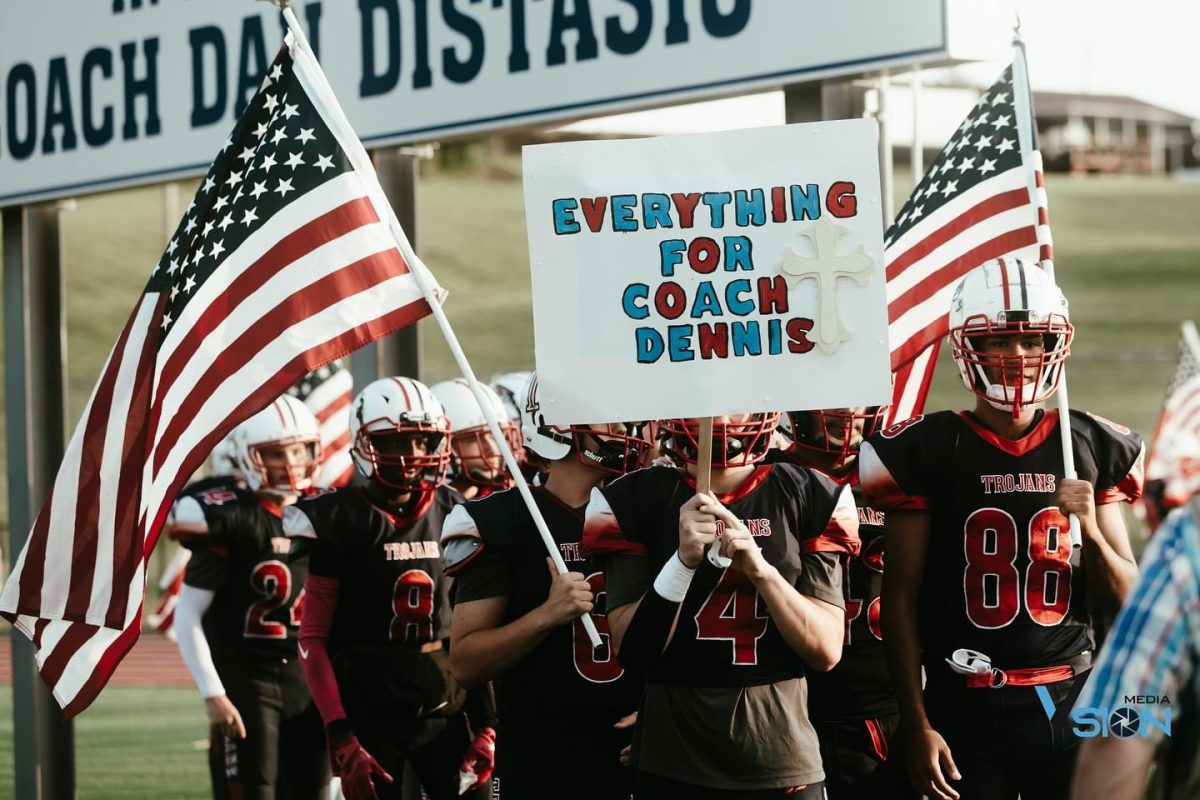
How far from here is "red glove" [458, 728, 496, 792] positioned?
20.4ft

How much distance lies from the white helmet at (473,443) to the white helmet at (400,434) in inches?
36.4

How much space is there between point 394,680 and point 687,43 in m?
2.55

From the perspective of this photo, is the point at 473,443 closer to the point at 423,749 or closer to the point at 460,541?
the point at 423,749

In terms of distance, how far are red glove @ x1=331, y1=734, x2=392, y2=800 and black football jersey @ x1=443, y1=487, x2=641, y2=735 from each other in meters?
1.03

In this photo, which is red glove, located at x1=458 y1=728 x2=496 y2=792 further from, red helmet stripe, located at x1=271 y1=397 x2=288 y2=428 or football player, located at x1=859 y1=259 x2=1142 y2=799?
red helmet stripe, located at x1=271 y1=397 x2=288 y2=428

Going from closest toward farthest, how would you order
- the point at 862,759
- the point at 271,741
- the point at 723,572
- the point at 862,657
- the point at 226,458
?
the point at 723,572 → the point at 862,759 → the point at 862,657 → the point at 271,741 → the point at 226,458

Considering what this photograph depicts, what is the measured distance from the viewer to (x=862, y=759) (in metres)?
5.34

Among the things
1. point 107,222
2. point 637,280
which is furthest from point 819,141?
point 107,222

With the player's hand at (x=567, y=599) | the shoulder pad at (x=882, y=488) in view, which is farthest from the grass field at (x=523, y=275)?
the shoulder pad at (x=882, y=488)

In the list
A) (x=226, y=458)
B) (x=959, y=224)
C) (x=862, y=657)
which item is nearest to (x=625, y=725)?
(x=862, y=657)

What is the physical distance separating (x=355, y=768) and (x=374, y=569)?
70 centimetres

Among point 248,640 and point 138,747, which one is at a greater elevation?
point 248,640

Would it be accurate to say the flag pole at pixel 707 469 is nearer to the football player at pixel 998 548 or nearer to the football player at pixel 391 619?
the football player at pixel 998 548

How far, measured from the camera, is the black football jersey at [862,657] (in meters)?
5.38
